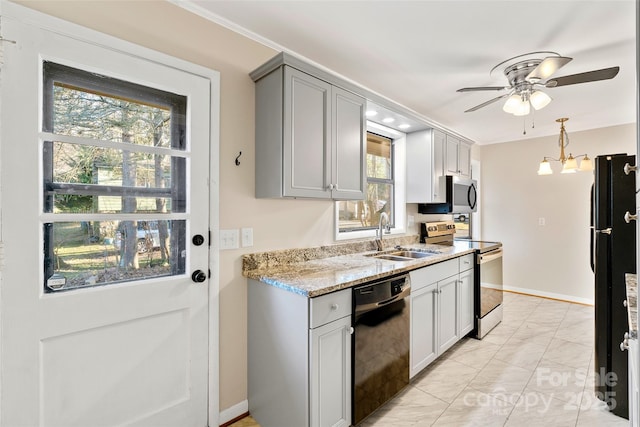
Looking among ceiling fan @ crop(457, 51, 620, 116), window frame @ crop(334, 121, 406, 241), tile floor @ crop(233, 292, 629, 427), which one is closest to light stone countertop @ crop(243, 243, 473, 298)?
tile floor @ crop(233, 292, 629, 427)

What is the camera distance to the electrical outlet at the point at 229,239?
190 centimetres

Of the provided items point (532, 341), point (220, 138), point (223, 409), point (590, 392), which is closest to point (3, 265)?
point (220, 138)

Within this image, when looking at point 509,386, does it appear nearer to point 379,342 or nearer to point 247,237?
point 379,342

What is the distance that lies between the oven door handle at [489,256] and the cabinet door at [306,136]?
6.20 ft

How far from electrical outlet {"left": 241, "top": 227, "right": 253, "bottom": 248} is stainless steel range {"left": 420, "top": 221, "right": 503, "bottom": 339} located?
88.2 inches

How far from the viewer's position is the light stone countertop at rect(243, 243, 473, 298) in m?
1.65

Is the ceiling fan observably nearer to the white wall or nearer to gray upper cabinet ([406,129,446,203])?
gray upper cabinet ([406,129,446,203])

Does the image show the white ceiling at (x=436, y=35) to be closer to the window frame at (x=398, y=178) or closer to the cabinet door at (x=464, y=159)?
the window frame at (x=398, y=178)

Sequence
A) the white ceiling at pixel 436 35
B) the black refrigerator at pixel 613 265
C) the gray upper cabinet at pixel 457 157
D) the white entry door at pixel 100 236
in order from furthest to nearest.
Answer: the gray upper cabinet at pixel 457 157 → the black refrigerator at pixel 613 265 → the white ceiling at pixel 436 35 → the white entry door at pixel 100 236

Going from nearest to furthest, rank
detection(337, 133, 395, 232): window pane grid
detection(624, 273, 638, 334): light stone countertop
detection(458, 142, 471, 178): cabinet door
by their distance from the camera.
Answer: detection(624, 273, 638, 334): light stone countertop
detection(337, 133, 395, 232): window pane grid
detection(458, 142, 471, 178): cabinet door

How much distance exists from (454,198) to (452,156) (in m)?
0.52

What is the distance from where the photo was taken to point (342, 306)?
1710 mm

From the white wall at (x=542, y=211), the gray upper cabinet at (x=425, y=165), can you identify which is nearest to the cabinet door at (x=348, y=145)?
the gray upper cabinet at (x=425, y=165)

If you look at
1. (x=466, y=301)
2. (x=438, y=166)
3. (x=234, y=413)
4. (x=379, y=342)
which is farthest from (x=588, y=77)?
(x=234, y=413)
